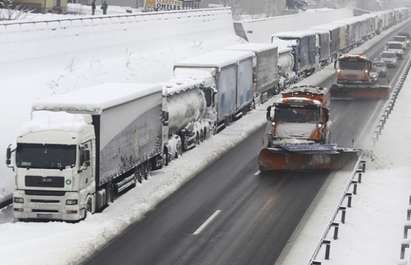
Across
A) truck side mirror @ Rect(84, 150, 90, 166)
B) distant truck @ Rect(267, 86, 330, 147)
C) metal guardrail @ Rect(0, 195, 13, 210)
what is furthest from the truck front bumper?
distant truck @ Rect(267, 86, 330, 147)

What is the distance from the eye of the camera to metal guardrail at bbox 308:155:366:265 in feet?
60.2

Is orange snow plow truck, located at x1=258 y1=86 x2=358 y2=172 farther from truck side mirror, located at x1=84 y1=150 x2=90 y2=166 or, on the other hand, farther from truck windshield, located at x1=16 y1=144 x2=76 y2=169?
truck windshield, located at x1=16 y1=144 x2=76 y2=169

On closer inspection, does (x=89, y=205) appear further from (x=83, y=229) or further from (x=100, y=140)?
(x=100, y=140)

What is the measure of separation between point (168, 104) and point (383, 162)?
373 inches

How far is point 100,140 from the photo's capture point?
23375 mm

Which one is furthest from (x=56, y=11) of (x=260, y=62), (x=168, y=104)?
(x=168, y=104)

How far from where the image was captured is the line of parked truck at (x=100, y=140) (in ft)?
72.3

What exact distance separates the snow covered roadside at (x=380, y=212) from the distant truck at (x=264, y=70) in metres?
13.8

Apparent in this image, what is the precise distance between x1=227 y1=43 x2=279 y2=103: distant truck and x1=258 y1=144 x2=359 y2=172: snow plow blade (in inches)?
742

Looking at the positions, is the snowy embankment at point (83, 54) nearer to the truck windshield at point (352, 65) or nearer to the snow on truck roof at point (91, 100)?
the snow on truck roof at point (91, 100)

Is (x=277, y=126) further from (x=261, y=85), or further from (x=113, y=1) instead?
(x=113, y=1)

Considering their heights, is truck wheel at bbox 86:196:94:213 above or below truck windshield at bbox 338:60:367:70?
below

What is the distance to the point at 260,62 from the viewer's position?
161 ft

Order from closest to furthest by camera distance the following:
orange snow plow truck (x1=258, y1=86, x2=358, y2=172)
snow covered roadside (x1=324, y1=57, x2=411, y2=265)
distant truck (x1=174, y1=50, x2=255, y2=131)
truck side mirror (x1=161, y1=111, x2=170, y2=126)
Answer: snow covered roadside (x1=324, y1=57, x2=411, y2=265)
orange snow plow truck (x1=258, y1=86, x2=358, y2=172)
truck side mirror (x1=161, y1=111, x2=170, y2=126)
distant truck (x1=174, y1=50, x2=255, y2=131)
